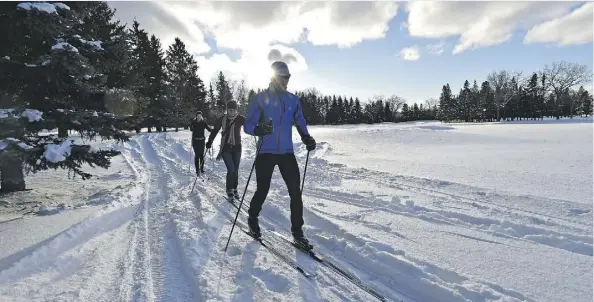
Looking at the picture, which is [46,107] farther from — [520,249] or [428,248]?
Result: [520,249]

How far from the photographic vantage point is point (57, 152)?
5980mm

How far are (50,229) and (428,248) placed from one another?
16.1 ft

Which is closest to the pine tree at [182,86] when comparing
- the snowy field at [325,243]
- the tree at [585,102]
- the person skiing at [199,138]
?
the person skiing at [199,138]

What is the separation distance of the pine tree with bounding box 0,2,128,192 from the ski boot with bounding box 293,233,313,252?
455cm

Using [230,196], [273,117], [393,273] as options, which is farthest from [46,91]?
[393,273]

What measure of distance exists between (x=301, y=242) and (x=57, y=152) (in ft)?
15.6

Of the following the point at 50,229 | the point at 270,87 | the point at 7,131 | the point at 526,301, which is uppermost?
the point at 270,87

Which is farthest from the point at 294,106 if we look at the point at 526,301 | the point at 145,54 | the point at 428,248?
the point at 145,54

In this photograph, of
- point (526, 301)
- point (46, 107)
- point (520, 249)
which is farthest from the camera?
point (46, 107)

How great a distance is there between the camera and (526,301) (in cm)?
288

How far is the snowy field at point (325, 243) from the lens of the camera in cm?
312

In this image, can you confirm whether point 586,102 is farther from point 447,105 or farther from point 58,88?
point 58,88

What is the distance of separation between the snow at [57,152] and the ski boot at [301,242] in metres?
4.52

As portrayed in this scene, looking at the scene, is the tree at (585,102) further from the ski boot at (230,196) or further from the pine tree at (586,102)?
the ski boot at (230,196)
